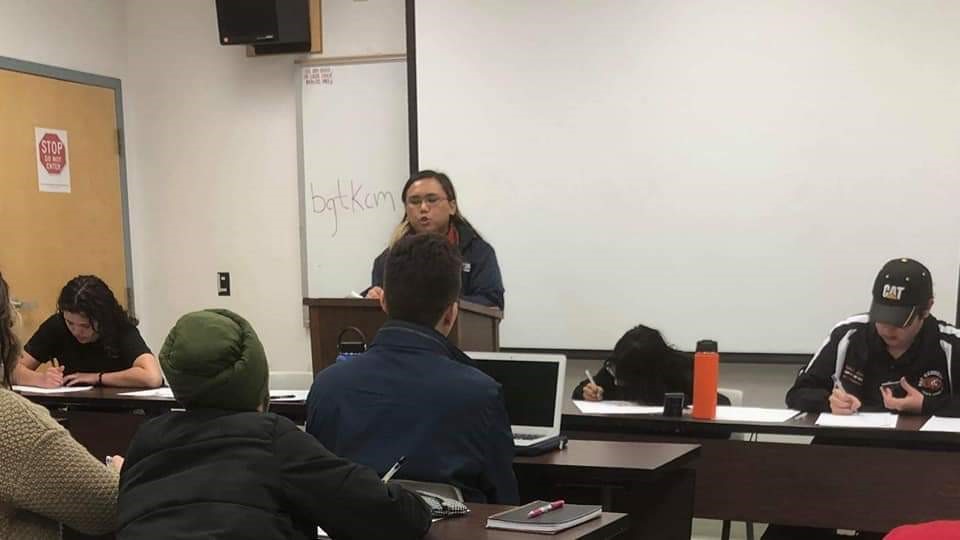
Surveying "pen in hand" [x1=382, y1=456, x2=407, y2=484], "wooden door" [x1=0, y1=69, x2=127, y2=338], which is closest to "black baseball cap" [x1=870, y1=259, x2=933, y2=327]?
"pen in hand" [x1=382, y1=456, x2=407, y2=484]

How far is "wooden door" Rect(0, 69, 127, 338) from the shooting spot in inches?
179

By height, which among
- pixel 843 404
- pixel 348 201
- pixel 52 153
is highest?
pixel 52 153

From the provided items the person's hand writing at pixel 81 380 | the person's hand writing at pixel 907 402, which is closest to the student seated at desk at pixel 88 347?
the person's hand writing at pixel 81 380

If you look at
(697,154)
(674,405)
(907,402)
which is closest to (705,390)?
(674,405)

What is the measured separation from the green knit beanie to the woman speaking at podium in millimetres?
1907

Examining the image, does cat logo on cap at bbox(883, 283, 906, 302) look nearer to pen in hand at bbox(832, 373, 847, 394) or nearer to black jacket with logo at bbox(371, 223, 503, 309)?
pen in hand at bbox(832, 373, 847, 394)

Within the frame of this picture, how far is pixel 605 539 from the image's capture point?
1601 mm

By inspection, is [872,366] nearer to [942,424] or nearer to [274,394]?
[942,424]

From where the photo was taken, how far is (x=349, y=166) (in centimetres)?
482

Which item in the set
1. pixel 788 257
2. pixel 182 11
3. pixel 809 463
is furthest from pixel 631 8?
pixel 182 11

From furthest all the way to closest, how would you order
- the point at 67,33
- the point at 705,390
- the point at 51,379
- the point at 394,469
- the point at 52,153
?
1. the point at 67,33
2. the point at 52,153
3. the point at 51,379
4. the point at 705,390
5. the point at 394,469

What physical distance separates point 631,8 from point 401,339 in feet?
9.22

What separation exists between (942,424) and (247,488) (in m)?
2.17

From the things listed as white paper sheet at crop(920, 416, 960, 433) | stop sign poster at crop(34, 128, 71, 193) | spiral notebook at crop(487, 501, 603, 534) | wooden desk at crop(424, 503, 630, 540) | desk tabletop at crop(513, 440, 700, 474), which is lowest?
white paper sheet at crop(920, 416, 960, 433)
